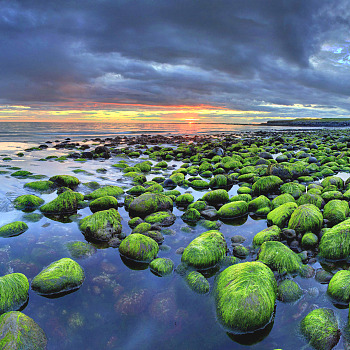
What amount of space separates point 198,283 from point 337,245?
8.51 feet

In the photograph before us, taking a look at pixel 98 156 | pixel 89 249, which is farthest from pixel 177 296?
pixel 98 156

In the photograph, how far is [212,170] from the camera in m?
12.0

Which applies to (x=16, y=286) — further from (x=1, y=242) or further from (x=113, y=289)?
(x=1, y=242)

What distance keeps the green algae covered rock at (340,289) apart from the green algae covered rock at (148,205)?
4.09m

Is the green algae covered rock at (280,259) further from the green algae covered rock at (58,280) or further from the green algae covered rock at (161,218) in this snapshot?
the green algae covered rock at (58,280)

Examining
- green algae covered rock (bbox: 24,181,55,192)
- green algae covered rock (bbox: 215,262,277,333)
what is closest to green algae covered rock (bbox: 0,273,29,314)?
green algae covered rock (bbox: 215,262,277,333)

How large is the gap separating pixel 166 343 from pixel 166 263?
1348mm

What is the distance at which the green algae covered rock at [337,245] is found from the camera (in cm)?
412

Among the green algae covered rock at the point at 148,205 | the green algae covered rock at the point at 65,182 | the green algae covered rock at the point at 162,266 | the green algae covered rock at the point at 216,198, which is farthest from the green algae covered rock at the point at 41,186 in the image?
the green algae covered rock at the point at 162,266

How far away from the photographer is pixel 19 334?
2.54 metres

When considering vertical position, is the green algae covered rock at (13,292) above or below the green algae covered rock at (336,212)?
below

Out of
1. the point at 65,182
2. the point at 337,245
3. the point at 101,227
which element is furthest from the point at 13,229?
the point at 337,245

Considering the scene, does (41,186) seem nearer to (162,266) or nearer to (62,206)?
(62,206)

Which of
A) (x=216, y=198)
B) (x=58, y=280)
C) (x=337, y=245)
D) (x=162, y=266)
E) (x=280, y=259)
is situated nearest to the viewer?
(x=58, y=280)
